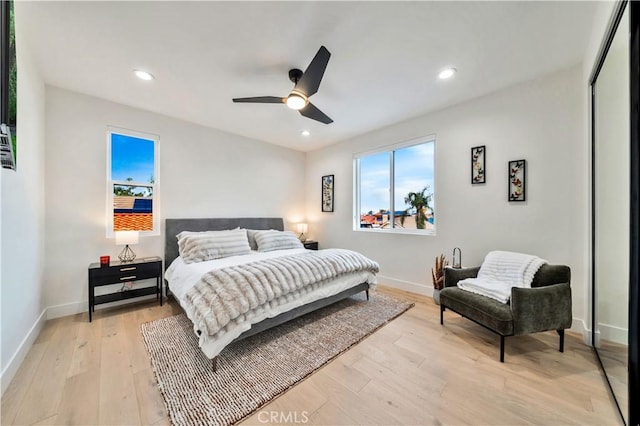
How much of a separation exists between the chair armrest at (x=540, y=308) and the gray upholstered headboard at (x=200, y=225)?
390cm

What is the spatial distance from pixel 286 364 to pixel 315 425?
0.59 metres

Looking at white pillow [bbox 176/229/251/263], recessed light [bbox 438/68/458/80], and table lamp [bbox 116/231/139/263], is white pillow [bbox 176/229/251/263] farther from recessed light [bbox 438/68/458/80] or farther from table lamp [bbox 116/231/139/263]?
recessed light [bbox 438/68/458/80]

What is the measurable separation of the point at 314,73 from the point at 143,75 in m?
1.96

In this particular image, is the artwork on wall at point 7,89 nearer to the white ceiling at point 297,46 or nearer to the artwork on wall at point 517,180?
the white ceiling at point 297,46

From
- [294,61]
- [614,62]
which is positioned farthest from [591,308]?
[294,61]

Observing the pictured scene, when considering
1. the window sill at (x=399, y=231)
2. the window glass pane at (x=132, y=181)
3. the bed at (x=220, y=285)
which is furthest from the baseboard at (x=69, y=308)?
the window sill at (x=399, y=231)

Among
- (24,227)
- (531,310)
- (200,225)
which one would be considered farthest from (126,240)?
(531,310)

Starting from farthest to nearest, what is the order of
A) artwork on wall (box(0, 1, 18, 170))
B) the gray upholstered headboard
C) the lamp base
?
the gray upholstered headboard → the lamp base → artwork on wall (box(0, 1, 18, 170))

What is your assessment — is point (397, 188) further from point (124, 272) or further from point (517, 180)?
point (124, 272)

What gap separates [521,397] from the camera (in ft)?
5.30

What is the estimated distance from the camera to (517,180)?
2779 millimetres

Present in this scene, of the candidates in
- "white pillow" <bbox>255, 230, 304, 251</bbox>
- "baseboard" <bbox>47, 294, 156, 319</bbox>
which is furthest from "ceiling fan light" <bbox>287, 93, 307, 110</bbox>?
"baseboard" <bbox>47, 294, 156, 319</bbox>

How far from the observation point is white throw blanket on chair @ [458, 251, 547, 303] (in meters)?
2.29

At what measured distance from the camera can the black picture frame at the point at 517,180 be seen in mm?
2730
